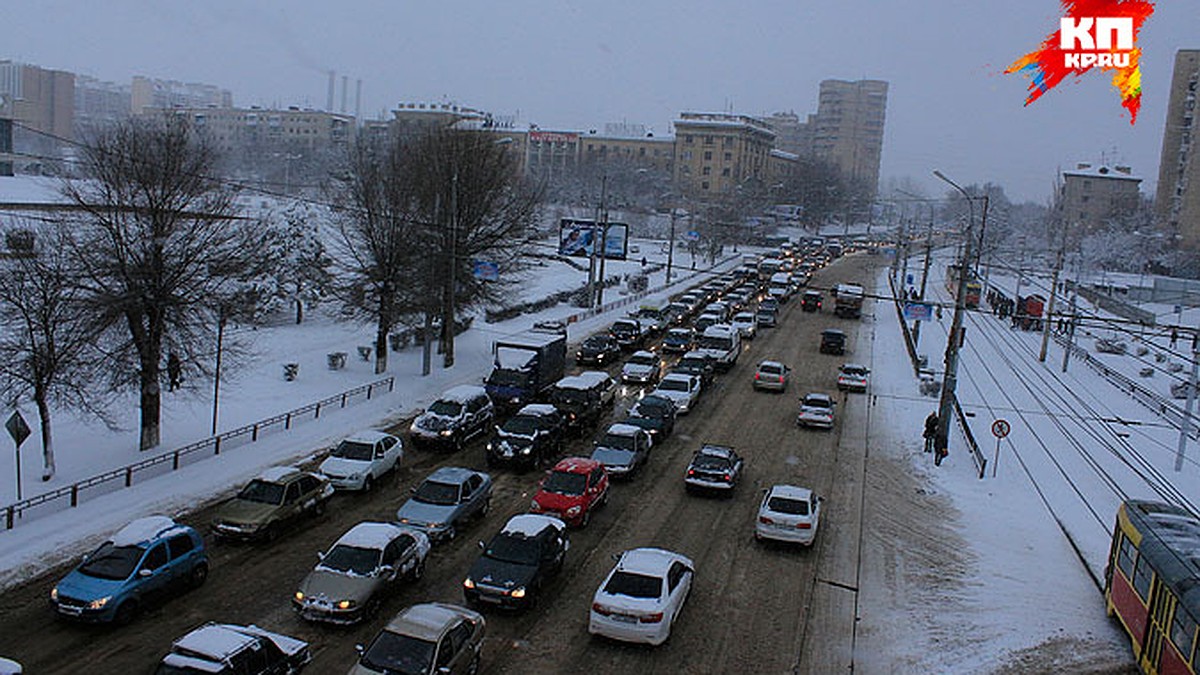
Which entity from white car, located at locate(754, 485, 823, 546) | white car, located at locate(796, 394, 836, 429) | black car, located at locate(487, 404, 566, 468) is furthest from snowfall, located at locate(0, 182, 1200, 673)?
black car, located at locate(487, 404, 566, 468)

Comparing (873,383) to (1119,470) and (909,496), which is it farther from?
(909,496)

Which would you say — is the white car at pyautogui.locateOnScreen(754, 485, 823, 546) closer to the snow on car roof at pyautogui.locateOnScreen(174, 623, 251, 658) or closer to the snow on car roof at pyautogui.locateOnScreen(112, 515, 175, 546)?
the snow on car roof at pyautogui.locateOnScreen(174, 623, 251, 658)

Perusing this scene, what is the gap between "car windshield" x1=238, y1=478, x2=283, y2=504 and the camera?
1912cm

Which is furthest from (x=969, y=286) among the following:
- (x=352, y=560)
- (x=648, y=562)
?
(x=352, y=560)

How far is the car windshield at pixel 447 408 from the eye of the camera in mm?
27297

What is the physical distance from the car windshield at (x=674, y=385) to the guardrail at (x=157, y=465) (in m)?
10.1

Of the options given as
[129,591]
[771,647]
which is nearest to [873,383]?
[771,647]

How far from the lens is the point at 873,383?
4053 cm

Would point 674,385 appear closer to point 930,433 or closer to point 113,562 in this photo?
point 930,433

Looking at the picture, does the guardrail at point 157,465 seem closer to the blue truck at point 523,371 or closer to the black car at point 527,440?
the blue truck at point 523,371

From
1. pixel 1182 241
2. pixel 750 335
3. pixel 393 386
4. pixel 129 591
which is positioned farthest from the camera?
pixel 1182 241

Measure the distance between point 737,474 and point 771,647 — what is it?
30.4 ft

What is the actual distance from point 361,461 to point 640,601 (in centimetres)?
1008

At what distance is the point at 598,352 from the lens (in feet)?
133
